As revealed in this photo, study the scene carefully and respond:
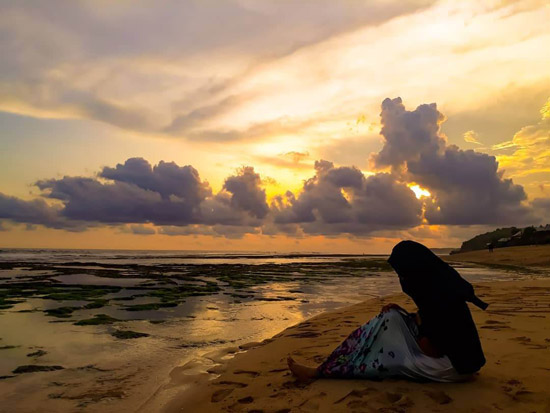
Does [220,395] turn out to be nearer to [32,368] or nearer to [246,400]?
[246,400]

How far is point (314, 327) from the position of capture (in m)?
10.1

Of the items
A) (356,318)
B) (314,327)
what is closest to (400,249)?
(314,327)

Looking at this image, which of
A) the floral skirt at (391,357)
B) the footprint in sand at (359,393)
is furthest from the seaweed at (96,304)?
the footprint in sand at (359,393)

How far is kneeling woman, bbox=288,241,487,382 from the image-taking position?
15.8 feet

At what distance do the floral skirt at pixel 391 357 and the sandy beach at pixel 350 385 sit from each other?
0.12 m

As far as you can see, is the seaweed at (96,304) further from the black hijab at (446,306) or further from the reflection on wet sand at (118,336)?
the black hijab at (446,306)

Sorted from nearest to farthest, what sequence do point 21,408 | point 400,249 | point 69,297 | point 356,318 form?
1. point 400,249
2. point 21,408
3. point 356,318
4. point 69,297

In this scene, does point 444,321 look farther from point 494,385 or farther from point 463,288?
point 494,385

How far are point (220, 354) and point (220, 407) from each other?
306 centimetres

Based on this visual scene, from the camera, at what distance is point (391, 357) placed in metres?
5.00

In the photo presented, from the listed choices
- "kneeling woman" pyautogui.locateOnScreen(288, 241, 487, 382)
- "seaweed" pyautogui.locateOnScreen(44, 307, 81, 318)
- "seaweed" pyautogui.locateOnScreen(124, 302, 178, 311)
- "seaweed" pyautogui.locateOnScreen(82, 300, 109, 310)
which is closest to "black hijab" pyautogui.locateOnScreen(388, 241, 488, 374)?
"kneeling woman" pyautogui.locateOnScreen(288, 241, 487, 382)

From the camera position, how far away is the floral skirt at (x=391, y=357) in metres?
4.92

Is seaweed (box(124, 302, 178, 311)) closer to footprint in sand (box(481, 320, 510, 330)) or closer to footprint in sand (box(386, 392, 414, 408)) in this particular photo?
footprint in sand (box(481, 320, 510, 330))

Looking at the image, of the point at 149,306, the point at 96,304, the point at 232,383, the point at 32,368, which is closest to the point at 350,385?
the point at 232,383
